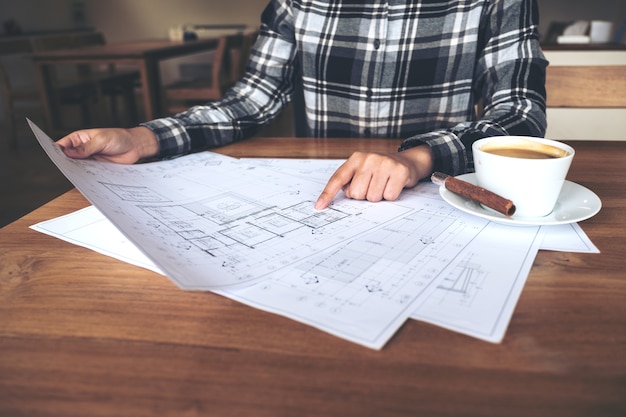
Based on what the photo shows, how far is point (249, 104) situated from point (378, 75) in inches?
10.9

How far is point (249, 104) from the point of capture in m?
1.03

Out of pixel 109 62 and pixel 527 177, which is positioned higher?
pixel 527 177

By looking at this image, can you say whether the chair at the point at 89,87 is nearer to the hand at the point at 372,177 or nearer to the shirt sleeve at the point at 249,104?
the shirt sleeve at the point at 249,104

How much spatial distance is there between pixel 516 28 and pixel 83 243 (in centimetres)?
81

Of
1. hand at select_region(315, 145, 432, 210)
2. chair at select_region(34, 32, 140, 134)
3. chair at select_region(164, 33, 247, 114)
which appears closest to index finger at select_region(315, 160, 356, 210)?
hand at select_region(315, 145, 432, 210)

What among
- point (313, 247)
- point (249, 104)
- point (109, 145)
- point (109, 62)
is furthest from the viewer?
point (109, 62)

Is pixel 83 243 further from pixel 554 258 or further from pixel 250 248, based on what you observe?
pixel 554 258

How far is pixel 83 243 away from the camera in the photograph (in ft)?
1.72

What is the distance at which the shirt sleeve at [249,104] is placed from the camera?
0.85 m

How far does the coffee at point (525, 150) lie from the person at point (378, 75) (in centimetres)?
18

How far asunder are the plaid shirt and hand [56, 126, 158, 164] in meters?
0.08

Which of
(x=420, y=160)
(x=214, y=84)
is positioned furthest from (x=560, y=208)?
(x=214, y=84)

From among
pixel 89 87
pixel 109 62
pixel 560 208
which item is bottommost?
pixel 89 87

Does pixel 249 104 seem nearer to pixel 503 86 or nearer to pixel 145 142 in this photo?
pixel 145 142
